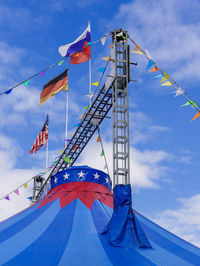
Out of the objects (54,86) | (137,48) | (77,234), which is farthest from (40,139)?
(77,234)

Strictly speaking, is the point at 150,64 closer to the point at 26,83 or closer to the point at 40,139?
the point at 26,83

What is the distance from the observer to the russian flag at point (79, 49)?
28.0 feet

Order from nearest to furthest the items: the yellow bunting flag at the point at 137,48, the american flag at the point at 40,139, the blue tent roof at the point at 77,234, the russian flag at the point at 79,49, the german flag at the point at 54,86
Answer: the blue tent roof at the point at 77,234, the yellow bunting flag at the point at 137,48, the russian flag at the point at 79,49, the german flag at the point at 54,86, the american flag at the point at 40,139

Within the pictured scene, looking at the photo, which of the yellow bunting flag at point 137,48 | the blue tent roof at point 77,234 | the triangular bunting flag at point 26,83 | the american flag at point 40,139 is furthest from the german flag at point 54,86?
the american flag at point 40,139

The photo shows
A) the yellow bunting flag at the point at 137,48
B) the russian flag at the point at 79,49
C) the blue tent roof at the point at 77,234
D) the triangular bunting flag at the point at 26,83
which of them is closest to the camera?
the blue tent roof at the point at 77,234

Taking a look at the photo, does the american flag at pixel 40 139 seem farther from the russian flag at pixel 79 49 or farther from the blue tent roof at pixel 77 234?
the russian flag at pixel 79 49

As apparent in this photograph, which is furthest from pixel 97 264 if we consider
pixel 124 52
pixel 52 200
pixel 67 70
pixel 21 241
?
pixel 67 70

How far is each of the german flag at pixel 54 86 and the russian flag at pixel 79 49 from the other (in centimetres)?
58

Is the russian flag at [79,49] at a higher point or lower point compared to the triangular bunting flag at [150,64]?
higher

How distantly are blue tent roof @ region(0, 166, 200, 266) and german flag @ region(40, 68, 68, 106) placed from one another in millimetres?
2279

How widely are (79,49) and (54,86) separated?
125 centimetres

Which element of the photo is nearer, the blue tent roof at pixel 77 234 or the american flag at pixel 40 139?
the blue tent roof at pixel 77 234

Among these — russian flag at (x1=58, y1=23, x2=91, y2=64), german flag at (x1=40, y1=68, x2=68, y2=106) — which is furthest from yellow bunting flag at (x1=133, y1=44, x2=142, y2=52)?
german flag at (x1=40, y1=68, x2=68, y2=106)

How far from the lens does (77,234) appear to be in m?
6.11
